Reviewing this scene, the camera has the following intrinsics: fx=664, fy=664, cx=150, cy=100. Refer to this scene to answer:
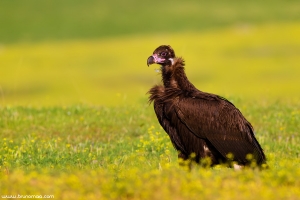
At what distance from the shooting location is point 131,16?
2160 inches

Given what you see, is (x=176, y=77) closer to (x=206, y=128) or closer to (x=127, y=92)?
(x=206, y=128)

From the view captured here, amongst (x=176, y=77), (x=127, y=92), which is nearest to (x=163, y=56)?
(x=176, y=77)

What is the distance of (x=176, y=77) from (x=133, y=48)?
29.4 m

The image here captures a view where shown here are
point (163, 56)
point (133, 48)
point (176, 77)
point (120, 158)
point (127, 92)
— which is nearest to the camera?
point (176, 77)

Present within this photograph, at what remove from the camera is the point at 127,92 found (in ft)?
95.9

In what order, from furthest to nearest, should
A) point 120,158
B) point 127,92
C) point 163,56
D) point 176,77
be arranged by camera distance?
point 127,92, point 120,158, point 163,56, point 176,77

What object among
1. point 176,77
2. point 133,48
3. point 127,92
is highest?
point 133,48

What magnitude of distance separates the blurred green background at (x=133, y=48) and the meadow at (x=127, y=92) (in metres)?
0.09

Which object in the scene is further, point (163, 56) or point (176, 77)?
point (163, 56)

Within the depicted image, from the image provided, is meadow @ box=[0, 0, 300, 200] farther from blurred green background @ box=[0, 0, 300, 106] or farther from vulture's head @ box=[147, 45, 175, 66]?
vulture's head @ box=[147, 45, 175, 66]

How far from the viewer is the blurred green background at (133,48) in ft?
97.6

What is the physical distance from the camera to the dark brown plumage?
937 cm

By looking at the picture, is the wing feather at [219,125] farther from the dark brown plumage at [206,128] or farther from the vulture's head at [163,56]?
the vulture's head at [163,56]

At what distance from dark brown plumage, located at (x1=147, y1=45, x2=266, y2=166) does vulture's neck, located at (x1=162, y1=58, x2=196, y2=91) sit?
10.1 inches
